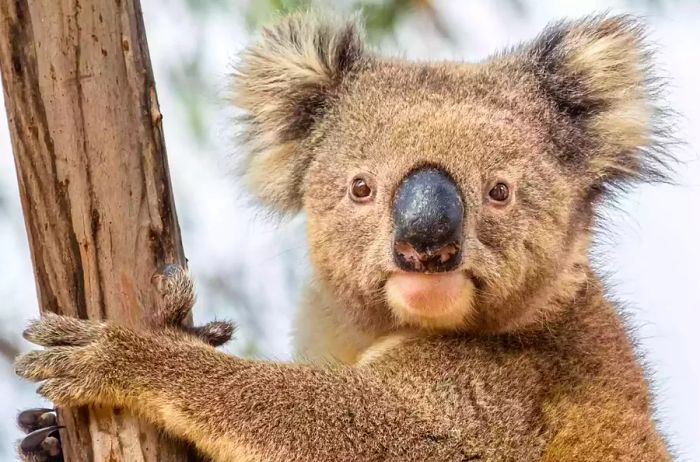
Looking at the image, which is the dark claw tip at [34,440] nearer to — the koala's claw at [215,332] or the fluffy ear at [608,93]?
the koala's claw at [215,332]

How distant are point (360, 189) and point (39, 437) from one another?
1.22m

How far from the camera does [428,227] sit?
247 cm

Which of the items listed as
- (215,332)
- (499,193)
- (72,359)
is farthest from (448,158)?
(72,359)

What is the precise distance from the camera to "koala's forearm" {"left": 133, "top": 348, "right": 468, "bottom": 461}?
8.19 ft

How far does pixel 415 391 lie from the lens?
2738 millimetres

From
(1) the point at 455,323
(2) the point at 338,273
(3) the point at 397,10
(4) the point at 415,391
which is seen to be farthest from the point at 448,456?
(3) the point at 397,10

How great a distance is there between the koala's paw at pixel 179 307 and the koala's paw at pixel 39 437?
412 millimetres

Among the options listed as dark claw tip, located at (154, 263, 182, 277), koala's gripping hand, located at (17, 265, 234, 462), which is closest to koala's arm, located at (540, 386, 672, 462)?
koala's gripping hand, located at (17, 265, 234, 462)

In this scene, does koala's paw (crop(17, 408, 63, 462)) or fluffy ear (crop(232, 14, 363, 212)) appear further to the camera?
fluffy ear (crop(232, 14, 363, 212))

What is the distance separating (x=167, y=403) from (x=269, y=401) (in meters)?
0.31

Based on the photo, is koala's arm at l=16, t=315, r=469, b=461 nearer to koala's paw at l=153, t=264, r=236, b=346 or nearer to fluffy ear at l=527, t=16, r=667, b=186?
koala's paw at l=153, t=264, r=236, b=346

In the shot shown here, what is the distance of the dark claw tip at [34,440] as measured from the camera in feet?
8.09

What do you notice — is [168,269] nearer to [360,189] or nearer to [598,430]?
[360,189]

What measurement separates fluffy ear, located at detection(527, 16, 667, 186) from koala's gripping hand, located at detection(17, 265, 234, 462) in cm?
149
